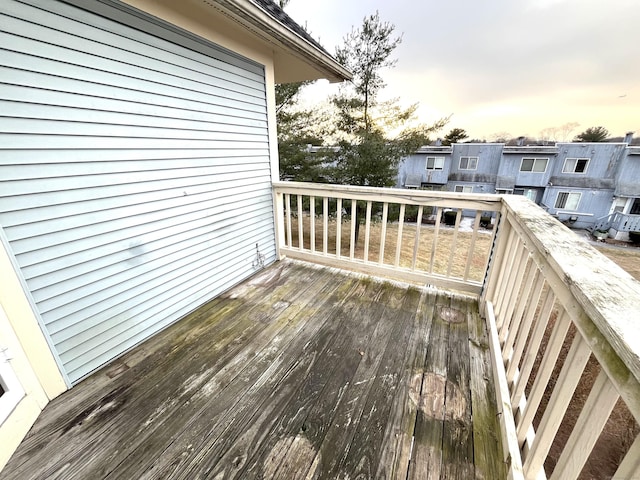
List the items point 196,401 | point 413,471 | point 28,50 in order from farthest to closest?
point 196,401 < point 28,50 < point 413,471

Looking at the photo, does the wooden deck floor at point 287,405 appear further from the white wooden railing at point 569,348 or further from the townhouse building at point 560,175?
the townhouse building at point 560,175

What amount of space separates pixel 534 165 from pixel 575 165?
1.63 metres

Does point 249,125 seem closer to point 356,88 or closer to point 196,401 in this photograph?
point 196,401

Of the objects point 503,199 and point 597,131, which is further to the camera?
point 597,131

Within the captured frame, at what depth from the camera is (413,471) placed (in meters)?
1.10

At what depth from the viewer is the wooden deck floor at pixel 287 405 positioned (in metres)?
1.13

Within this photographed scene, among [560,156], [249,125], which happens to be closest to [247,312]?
[249,125]

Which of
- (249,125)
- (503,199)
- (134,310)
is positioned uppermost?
(249,125)

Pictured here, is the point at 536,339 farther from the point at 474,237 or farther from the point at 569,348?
the point at 474,237

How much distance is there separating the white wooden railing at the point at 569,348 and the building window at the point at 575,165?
52.1 feet

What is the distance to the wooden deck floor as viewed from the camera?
1.13 meters

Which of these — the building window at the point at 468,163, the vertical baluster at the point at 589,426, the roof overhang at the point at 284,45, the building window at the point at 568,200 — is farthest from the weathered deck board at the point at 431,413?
the building window at the point at 568,200

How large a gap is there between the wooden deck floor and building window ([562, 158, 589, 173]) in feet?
52.1

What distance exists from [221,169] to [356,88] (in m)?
6.32
